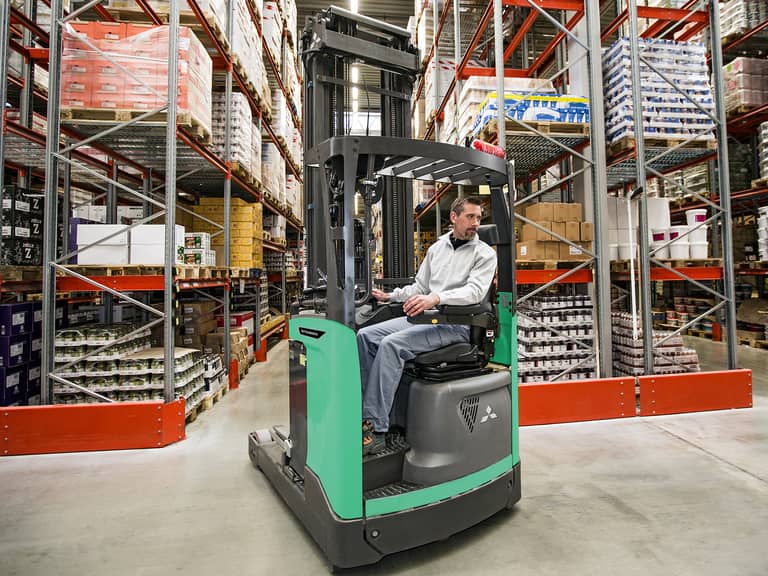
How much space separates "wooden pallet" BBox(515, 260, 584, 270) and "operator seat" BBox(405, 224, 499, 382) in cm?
250

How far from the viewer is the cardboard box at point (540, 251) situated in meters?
5.57

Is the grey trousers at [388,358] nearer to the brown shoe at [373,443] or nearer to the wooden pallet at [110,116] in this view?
the brown shoe at [373,443]

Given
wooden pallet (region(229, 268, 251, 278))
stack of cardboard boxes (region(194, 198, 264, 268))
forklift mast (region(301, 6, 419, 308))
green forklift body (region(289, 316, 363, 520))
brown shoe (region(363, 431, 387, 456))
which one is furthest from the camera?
stack of cardboard boxes (region(194, 198, 264, 268))

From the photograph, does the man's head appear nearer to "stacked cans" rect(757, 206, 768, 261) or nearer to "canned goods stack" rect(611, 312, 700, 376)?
"canned goods stack" rect(611, 312, 700, 376)

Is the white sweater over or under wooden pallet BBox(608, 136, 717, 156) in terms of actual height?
under

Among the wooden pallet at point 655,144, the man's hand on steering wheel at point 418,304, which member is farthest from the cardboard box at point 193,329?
the wooden pallet at point 655,144

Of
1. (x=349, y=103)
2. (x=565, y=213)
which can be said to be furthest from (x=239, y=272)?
(x=565, y=213)

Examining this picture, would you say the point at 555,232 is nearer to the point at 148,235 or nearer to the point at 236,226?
the point at 148,235

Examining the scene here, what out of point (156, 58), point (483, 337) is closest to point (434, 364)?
point (483, 337)

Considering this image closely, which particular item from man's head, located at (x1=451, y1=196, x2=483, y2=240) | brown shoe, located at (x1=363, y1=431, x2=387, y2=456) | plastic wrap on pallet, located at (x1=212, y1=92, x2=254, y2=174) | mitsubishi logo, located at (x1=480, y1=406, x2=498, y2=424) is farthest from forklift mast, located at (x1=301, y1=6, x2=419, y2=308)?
plastic wrap on pallet, located at (x1=212, y1=92, x2=254, y2=174)

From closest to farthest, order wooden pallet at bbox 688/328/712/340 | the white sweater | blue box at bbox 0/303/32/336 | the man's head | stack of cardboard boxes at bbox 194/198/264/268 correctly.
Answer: the white sweater → the man's head → blue box at bbox 0/303/32/336 → stack of cardboard boxes at bbox 194/198/264/268 → wooden pallet at bbox 688/328/712/340

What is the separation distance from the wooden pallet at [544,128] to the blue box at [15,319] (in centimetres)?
545

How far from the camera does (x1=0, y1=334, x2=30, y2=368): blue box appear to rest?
472cm

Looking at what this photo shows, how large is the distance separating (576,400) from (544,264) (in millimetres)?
1560
